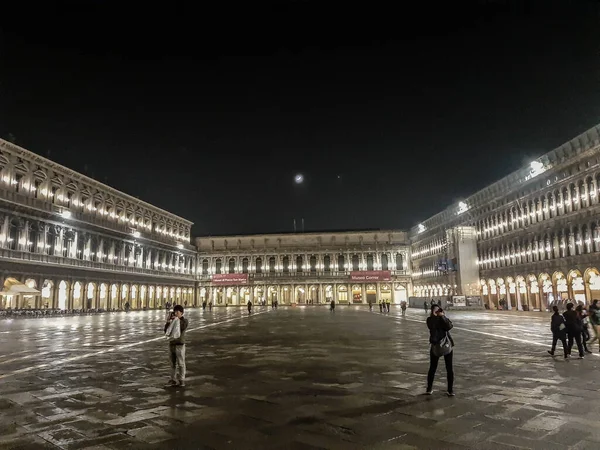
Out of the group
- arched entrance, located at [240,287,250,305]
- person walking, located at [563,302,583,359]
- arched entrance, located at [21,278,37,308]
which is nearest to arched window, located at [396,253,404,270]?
arched entrance, located at [240,287,250,305]

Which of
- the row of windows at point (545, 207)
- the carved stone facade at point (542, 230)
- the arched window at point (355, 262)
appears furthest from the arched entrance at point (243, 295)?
the row of windows at point (545, 207)

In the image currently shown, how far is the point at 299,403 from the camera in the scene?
6840 millimetres

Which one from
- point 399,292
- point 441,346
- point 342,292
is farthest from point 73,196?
point 399,292

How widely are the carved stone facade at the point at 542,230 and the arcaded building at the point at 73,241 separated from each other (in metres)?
40.9

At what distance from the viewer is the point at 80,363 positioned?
11.3 m

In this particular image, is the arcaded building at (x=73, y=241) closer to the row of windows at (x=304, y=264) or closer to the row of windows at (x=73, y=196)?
the row of windows at (x=73, y=196)

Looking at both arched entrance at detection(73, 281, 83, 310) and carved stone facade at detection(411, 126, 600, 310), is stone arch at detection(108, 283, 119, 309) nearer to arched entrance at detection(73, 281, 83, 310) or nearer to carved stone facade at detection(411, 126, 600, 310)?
arched entrance at detection(73, 281, 83, 310)

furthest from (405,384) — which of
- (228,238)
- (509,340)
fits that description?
(228,238)

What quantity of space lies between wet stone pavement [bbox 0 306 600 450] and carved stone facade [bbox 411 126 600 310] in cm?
2765

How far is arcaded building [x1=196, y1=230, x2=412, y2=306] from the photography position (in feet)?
290

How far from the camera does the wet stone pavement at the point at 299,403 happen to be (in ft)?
16.8

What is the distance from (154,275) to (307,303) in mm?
31495

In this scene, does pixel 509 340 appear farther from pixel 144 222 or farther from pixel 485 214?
pixel 144 222

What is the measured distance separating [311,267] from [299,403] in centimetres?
8384
